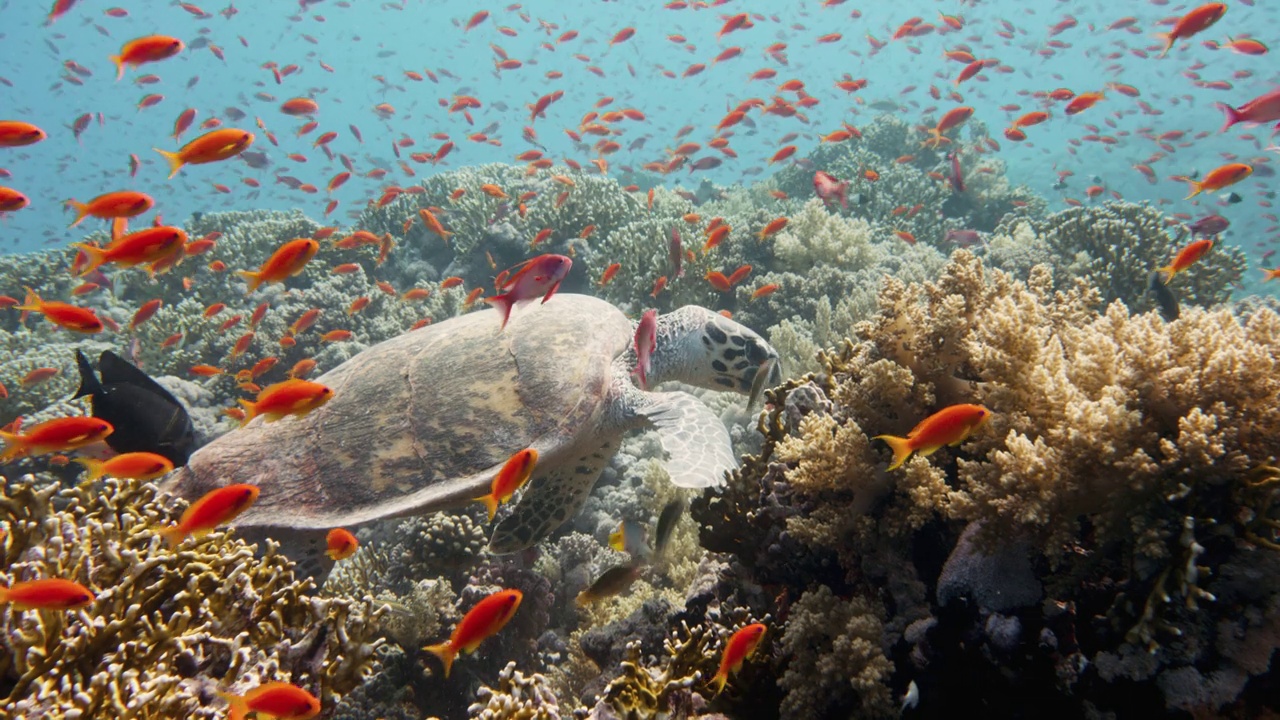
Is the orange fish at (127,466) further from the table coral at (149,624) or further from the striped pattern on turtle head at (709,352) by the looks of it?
the striped pattern on turtle head at (709,352)

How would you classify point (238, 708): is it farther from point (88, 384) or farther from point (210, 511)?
point (88, 384)

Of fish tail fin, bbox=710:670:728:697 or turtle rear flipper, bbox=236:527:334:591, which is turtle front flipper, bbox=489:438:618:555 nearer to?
turtle rear flipper, bbox=236:527:334:591

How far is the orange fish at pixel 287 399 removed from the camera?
3.09 m

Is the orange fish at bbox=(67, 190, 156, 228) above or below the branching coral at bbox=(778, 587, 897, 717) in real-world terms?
above

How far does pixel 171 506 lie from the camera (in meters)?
3.33

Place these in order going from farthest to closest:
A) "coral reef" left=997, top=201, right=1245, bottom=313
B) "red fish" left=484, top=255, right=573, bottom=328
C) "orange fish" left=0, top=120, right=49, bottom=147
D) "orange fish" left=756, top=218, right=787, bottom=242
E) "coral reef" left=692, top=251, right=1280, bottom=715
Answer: "orange fish" left=756, top=218, right=787, bottom=242 → "coral reef" left=997, top=201, right=1245, bottom=313 → "orange fish" left=0, top=120, right=49, bottom=147 → "red fish" left=484, top=255, right=573, bottom=328 → "coral reef" left=692, top=251, right=1280, bottom=715

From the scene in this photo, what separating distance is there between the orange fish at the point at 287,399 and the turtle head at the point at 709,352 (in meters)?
2.58

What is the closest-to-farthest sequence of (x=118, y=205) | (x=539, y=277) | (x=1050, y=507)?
1. (x=1050, y=507)
2. (x=539, y=277)
3. (x=118, y=205)

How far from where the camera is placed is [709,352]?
4.66 meters

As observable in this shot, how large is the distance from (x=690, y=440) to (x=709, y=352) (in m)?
1.24

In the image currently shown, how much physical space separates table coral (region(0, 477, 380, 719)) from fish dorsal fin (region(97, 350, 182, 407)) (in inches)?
48.1

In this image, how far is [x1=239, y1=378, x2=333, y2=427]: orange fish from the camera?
309 cm

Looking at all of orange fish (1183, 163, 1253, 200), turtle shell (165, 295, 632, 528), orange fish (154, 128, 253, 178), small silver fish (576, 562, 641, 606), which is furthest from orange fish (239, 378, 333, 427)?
orange fish (1183, 163, 1253, 200)

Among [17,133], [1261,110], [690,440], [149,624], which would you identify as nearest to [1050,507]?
[690,440]
